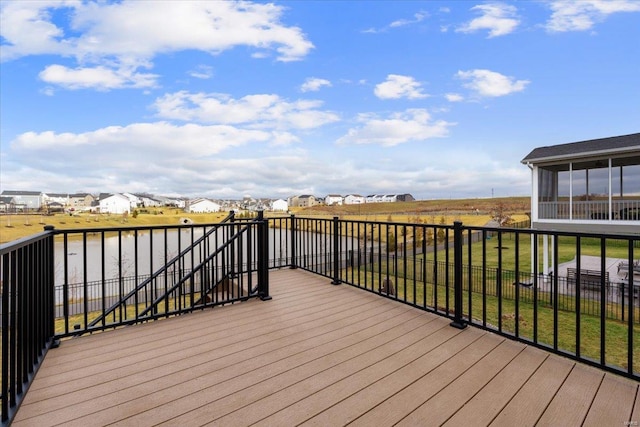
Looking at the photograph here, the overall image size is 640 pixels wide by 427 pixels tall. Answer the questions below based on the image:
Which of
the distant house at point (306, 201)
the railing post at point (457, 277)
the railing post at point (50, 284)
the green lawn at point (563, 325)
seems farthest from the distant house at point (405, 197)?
the railing post at point (50, 284)

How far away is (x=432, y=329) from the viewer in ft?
8.34

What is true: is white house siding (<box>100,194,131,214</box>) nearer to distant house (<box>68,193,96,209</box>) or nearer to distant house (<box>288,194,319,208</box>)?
distant house (<box>68,193,96,209</box>)

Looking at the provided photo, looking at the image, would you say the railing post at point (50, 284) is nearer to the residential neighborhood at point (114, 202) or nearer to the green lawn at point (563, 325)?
the green lawn at point (563, 325)

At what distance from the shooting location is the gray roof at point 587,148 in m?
9.53

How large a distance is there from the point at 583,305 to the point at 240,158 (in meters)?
35.5

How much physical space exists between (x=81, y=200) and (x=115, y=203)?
12610mm

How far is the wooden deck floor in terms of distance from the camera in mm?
1478

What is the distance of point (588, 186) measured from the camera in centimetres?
1178

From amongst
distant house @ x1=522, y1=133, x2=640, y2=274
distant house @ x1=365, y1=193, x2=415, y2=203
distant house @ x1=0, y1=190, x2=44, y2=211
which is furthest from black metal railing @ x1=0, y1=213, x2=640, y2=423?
distant house @ x1=365, y1=193, x2=415, y2=203

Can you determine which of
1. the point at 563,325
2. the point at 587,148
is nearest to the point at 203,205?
the point at 587,148

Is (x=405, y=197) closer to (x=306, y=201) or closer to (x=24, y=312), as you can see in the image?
(x=306, y=201)

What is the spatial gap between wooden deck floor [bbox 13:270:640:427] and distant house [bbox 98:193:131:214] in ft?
184

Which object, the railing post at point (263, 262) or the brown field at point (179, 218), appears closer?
the railing post at point (263, 262)

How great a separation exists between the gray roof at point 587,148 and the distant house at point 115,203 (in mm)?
54890
